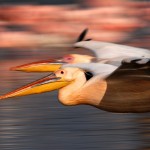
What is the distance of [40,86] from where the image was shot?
23.7ft

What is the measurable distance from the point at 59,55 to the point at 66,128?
5176 mm

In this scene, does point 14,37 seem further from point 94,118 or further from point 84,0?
point 94,118

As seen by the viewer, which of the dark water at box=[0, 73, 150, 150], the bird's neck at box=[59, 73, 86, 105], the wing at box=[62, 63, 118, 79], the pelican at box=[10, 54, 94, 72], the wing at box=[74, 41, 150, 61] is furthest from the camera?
the pelican at box=[10, 54, 94, 72]

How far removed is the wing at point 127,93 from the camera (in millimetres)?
7270

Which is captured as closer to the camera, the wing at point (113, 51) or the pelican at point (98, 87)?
the pelican at point (98, 87)

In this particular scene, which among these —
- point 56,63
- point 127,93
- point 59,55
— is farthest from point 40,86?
point 59,55

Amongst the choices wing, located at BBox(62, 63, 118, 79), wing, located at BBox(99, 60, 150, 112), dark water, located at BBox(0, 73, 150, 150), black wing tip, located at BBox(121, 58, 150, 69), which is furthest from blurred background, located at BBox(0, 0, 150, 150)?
black wing tip, located at BBox(121, 58, 150, 69)

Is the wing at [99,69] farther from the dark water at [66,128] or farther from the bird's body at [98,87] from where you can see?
the dark water at [66,128]

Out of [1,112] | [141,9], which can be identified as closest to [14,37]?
[141,9]

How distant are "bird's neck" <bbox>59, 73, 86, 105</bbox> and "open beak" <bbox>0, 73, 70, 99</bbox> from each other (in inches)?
1.5

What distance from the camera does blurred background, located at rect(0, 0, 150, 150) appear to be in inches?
300

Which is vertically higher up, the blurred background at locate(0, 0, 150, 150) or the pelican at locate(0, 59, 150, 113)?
the pelican at locate(0, 59, 150, 113)

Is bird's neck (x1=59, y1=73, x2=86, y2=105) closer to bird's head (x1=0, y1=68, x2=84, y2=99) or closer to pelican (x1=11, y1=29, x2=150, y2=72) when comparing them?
bird's head (x1=0, y1=68, x2=84, y2=99)

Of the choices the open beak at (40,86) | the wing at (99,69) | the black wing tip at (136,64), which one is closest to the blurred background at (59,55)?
the open beak at (40,86)
